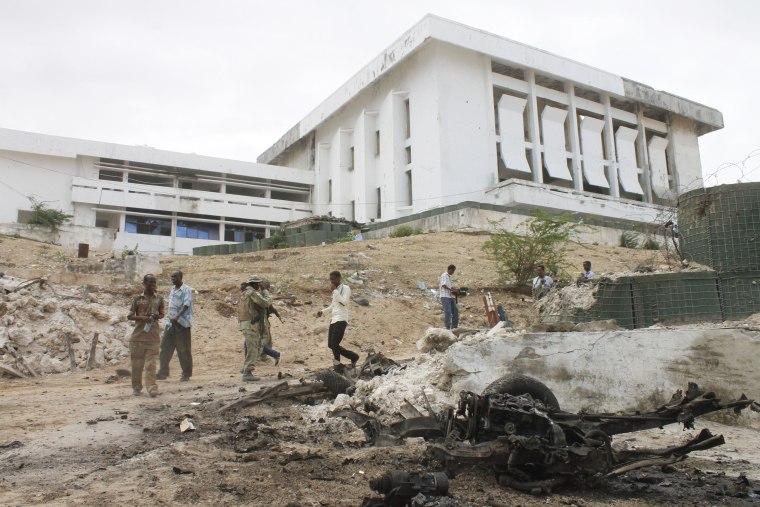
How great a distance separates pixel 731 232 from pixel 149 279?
660cm

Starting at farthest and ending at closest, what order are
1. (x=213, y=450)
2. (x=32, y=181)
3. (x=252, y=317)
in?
1. (x=32, y=181)
2. (x=252, y=317)
3. (x=213, y=450)

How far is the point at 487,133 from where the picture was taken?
34344 millimetres

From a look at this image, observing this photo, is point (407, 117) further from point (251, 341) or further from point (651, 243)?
point (251, 341)

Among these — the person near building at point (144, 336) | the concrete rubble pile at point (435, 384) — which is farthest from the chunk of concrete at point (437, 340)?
the person near building at point (144, 336)

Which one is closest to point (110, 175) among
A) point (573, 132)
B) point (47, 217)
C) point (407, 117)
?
point (47, 217)

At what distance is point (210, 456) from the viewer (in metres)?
4.27

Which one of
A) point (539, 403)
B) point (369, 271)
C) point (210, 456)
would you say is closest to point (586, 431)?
point (539, 403)

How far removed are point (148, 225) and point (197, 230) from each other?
3035 mm

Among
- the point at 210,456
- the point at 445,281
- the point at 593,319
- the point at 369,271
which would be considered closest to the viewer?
the point at 210,456

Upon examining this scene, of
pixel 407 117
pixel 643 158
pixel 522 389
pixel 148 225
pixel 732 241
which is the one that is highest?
pixel 407 117

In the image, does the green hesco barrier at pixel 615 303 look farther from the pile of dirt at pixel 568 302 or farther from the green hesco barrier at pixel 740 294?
the green hesco barrier at pixel 740 294

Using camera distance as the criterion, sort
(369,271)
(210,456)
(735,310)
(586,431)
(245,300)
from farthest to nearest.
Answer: (369,271) → (245,300) → (735,310) → (210,456) → (586,431)

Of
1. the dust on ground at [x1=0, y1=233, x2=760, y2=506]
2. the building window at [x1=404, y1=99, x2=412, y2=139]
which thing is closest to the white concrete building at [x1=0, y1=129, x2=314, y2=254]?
the building window at [x1=404, y1=99, x2=412, y2=139]

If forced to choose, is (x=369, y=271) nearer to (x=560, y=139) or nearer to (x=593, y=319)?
(x=593, y=319)
